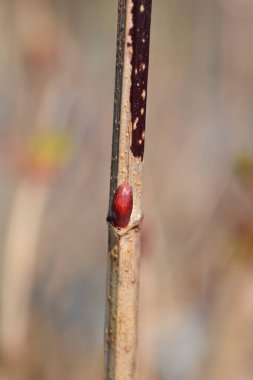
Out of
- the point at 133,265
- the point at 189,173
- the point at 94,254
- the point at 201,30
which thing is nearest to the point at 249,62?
the point at 201,30

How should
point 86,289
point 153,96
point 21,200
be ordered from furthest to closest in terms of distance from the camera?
point 86,289 → point 153,96 → point 21,200

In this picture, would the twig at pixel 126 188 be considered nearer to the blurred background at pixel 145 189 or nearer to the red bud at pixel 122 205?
the red bud at pixel 122 205

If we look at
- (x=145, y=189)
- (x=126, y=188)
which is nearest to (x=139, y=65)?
(x=126, y=188)

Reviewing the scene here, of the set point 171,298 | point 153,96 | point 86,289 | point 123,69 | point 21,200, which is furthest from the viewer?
point 86,289

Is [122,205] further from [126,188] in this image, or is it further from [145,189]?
[145,189]

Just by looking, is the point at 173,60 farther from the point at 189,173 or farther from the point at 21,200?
the point at 21,200

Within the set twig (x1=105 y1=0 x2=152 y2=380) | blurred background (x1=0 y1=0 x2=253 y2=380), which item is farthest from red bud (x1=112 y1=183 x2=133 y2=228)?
blurred background (x1=0 y1=0 x2=253 y2=380)

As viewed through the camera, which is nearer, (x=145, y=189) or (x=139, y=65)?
(x=139, y=65)
